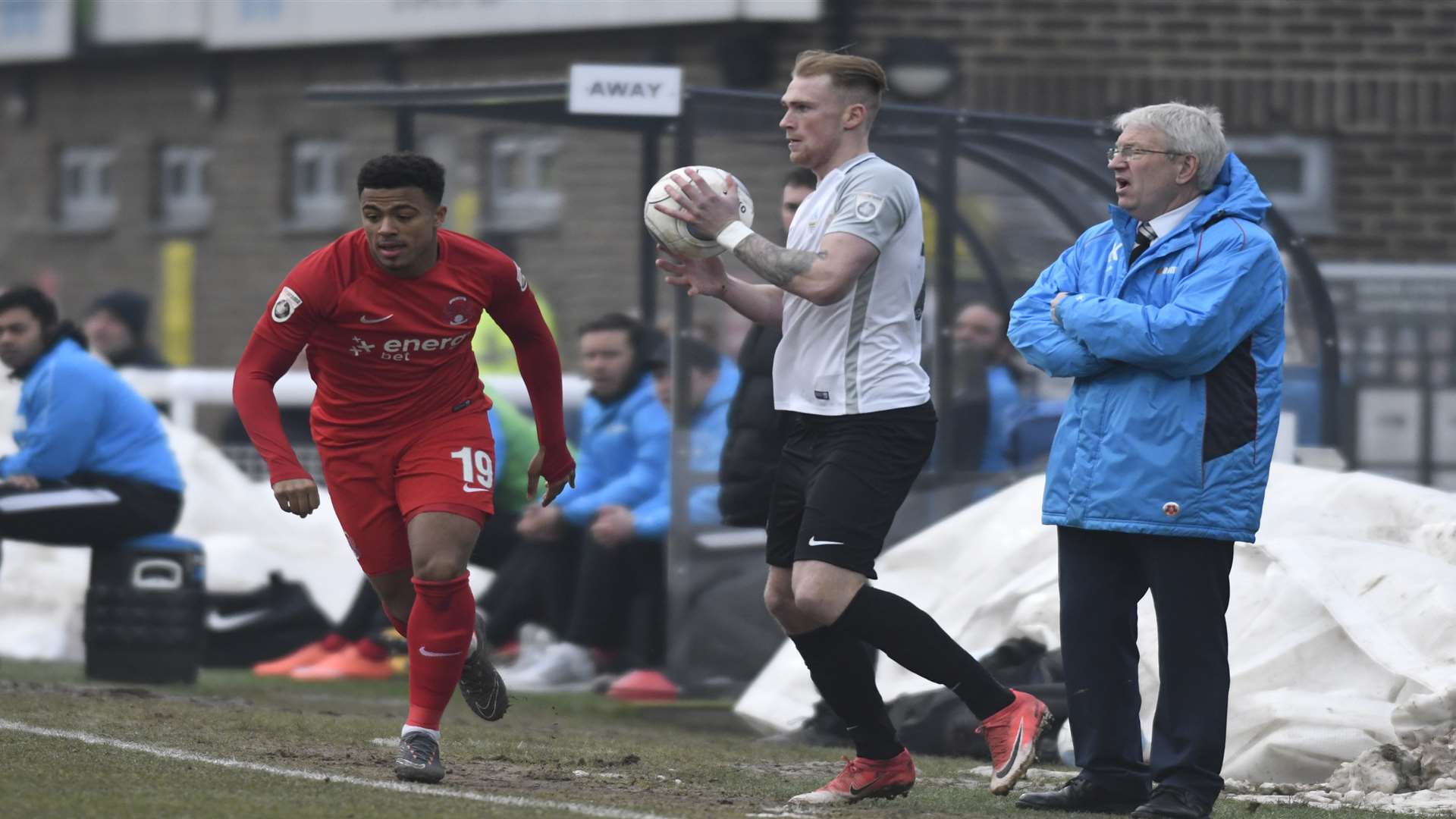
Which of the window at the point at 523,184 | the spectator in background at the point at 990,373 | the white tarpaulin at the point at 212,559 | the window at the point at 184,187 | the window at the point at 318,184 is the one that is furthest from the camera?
the window at the point at 184,187

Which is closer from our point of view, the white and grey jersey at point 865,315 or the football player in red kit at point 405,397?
the white and grey jersey at point 865,315

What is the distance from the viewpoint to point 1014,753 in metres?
6.07

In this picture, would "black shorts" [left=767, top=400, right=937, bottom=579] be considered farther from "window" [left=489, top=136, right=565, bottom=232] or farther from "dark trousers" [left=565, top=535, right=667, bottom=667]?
"window" [left=489, top=136, right=565, bottom=232]

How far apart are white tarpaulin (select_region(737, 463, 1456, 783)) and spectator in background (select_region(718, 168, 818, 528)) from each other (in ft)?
2.44

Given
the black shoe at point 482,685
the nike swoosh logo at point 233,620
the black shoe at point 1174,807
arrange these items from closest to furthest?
the black shoe at point 1174,807 → the black shoe at point 482,685 → the nike swoosh logo at point 233,620

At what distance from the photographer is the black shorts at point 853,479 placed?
19.4ft

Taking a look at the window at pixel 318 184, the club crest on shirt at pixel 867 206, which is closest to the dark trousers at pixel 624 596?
the club crest on shirt at pixel 867 206

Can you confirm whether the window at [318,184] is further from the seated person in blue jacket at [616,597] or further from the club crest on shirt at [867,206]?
the club crest on shirt at [867,206]

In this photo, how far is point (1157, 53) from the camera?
1638 cm

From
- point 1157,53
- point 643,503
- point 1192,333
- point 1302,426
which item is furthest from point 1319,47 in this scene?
point 1192,333

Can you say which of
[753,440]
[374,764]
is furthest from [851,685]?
[753,440]

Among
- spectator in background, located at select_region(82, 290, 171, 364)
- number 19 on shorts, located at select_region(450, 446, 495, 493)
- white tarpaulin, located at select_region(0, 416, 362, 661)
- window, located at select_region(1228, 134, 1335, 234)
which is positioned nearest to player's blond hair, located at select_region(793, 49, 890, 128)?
number 19 on shorts, located at select_region(450, 446, 495, 493)

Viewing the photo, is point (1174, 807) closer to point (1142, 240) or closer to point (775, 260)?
point (1142, 240)

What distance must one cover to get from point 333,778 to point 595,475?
5.12 meters
